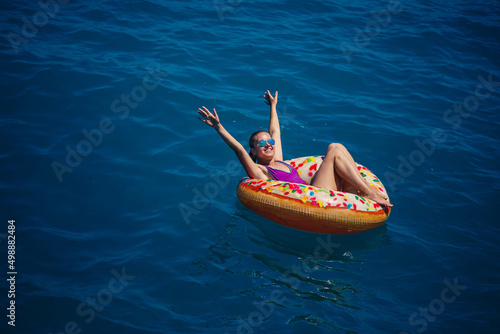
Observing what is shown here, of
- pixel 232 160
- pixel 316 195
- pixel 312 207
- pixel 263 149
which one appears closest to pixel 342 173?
pixel 316 195

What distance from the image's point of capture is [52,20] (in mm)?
9703

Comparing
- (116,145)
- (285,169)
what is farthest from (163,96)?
(285,169)

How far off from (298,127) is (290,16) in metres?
4.71

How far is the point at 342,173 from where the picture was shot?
5.53m

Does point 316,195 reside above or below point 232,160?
above

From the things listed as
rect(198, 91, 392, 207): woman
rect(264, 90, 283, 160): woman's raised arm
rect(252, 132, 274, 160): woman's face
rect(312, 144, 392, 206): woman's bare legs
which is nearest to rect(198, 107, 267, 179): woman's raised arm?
rect(198, 91, 392, 207): woman

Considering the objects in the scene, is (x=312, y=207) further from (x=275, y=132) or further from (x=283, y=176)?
(x=275, y=132)

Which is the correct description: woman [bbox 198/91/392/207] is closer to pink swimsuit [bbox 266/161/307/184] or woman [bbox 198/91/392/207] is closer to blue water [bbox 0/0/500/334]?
pink swimsuit [bbox 266/161/307/184]

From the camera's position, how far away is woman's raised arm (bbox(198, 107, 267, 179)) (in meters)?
5.28

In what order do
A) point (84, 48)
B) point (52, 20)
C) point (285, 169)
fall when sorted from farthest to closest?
1. point (52, 20)
2. point (84, 48)
3. point (285, 169)

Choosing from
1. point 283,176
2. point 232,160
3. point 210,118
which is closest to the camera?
point 210,118

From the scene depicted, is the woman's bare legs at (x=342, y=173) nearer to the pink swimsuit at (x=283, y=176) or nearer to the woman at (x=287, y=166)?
the woman at (x=287, y=166)

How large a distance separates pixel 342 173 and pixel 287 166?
808mm

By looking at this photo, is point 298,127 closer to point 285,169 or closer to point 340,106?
point 340,106
